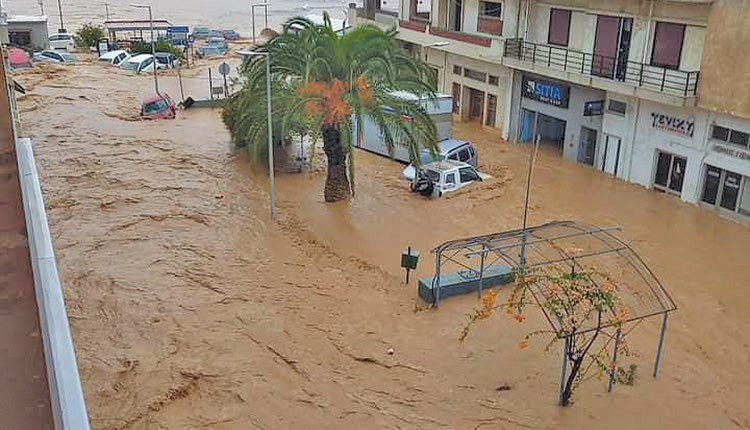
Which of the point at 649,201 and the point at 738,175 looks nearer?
the point at 738,175

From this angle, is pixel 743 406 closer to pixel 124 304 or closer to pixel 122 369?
pixel 122 369

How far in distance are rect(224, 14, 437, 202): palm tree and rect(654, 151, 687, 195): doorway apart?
8.36 metres

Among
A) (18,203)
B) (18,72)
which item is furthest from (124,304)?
(18,72)

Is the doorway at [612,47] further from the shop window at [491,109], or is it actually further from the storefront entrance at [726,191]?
the shop window at [491,109]

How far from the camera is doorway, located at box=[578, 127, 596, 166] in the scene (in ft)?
94.1

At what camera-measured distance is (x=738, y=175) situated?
22.8 meters

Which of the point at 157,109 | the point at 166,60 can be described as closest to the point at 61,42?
the point at 166,60

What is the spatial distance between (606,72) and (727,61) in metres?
5.11

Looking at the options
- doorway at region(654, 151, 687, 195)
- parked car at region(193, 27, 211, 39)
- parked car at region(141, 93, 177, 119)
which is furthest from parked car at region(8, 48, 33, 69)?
doorway at region(654, 151, 687, 195)

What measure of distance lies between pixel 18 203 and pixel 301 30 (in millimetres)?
17655

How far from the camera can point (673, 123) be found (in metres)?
24.6

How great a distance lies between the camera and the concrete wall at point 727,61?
70.9ft

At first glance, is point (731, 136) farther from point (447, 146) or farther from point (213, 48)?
point (213, 48)

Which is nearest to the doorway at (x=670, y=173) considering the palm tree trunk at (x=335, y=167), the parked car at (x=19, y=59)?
the palm tree trunk at (x=335, y=167)
